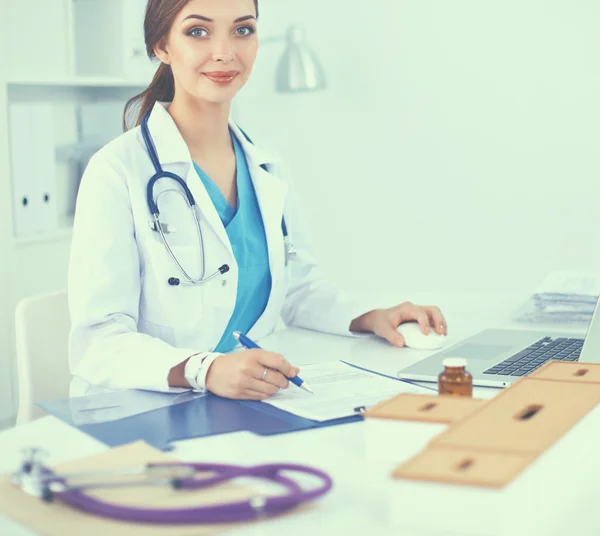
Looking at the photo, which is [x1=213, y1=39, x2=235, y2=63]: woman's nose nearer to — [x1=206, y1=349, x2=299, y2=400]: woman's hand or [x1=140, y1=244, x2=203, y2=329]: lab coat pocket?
[x1=140, y1=244, x2=203, y2=329]: lab coat pocket

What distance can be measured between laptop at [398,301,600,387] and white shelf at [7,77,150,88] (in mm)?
1945

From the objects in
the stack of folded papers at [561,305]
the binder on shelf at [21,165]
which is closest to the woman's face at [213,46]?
the stack of folded papers at [561,305]

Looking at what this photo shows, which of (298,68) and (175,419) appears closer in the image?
(175,419)

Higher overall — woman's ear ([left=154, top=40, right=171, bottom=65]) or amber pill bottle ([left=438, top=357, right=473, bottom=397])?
woman's ear ([left=154, top=40, right=171, bottom=65])

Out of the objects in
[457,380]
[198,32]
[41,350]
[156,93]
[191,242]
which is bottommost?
[41,350]

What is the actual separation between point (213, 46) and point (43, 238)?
5.42ft

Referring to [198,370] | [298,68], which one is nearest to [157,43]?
[198,370]

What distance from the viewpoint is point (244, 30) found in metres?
1.91

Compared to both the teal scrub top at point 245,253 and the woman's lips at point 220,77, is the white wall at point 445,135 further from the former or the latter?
the woman's lips at point 220,77

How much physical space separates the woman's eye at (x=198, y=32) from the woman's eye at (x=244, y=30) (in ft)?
0.23

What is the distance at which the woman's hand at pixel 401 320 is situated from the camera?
6.05 ft

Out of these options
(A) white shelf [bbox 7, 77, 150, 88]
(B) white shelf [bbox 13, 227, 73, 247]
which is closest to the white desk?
(B) white shelf [bbox 13, 227, 73, 247]

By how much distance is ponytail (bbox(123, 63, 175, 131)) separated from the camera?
2076 millimetres

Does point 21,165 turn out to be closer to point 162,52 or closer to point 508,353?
point 162,52
